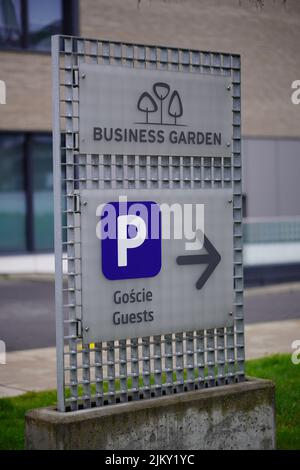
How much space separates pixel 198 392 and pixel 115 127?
1.76 m

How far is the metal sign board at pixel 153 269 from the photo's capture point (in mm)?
6016

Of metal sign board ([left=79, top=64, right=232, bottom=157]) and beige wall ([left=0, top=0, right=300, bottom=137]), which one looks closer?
metal sign board ([left=79, top=64, right=232, bottom=157])

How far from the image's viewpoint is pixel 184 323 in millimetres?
6441

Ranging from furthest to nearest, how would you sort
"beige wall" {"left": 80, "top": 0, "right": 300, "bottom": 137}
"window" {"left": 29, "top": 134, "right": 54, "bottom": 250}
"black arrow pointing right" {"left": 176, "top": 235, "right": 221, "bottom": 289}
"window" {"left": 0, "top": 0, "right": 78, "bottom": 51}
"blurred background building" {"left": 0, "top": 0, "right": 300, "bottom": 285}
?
"window" {"left": 29, "top": 134, "right": 54, "bottom": 250} < "beige wall" {"left": 80, "top": 0, "right": 300, "bottom": 137} < "window" {"left": 0, "top": 0, "right": 78, "bottom": 51} < "blurred background building" {"left": 0, "top": 0, "right": 300, "bottom": 285} < "black arrow pointing right" {"left": 176, "top": 235, "right": 221, "bottom": 289}

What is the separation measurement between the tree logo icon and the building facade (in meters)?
14.5

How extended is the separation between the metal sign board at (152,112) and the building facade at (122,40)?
14.4m

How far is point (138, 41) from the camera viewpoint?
22109 millimetres

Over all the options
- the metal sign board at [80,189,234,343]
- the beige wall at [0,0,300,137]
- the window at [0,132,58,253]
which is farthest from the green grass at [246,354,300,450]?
the window at [0,132,58,253]

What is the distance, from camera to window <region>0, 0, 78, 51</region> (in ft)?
70.0

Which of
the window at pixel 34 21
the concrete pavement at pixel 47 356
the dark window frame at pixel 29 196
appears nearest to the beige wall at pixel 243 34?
the window at pixel 34 21

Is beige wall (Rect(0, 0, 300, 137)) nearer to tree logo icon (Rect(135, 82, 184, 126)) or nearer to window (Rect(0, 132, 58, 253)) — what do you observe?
window (Rect(0, 132, 58, 253))

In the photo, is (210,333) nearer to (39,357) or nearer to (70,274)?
(70,274)

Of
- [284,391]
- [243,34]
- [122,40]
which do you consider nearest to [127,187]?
[284,391]

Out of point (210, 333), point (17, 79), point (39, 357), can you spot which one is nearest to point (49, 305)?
point (39, 357)
